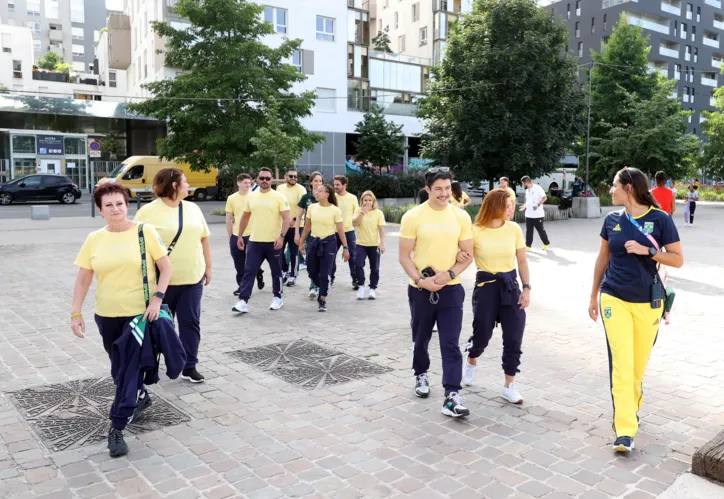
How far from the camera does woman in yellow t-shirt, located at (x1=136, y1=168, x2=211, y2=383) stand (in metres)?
5.25

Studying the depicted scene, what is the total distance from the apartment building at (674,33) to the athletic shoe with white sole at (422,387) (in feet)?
242

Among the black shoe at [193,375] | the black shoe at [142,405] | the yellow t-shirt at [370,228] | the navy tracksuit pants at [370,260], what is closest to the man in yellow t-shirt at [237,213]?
the navy tracksuit pants at [370,260]

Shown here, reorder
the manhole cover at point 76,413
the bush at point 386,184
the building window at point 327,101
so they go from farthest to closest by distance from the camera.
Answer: the building window at point 327,101 → the bush at point 386,184 → the manhole cover at point 76,413

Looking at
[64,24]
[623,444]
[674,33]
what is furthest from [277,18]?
[64,24]

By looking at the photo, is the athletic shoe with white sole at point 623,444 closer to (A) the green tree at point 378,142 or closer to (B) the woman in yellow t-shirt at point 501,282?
(B) the woman in yellow t-shirt at point 501,282

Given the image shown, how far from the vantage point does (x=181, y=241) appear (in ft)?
17.5

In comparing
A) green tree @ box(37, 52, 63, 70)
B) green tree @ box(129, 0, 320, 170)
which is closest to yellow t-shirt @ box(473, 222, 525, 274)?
green tree @ box(129, 0, 320, 170)

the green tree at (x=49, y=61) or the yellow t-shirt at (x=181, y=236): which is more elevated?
the green tree at (x=49, y=61)

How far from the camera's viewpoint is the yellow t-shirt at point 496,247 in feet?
16.7

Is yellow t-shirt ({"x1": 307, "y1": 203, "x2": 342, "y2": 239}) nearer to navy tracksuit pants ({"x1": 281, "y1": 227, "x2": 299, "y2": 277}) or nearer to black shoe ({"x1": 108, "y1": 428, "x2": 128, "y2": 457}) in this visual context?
navy tracksuit pants ({"x1": 281, "y1": 227, "x2": 299, "y2": 277})

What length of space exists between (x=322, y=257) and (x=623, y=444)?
533 centimetres

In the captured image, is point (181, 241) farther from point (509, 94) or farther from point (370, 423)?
point (509, 94)

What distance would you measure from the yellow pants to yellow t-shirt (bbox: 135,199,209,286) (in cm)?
319

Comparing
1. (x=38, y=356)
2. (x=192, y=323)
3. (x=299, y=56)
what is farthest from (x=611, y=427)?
(x=299, y=56)
